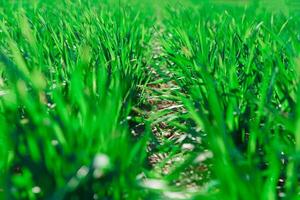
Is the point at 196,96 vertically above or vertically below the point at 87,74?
below

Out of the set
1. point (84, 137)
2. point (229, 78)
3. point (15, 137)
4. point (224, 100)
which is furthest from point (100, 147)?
point (229, 78)

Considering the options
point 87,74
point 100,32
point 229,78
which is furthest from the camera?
point 100,32

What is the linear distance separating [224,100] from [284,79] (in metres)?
0.16

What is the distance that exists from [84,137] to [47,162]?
88 millimetres

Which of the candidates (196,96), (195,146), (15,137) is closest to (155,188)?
(15,137)

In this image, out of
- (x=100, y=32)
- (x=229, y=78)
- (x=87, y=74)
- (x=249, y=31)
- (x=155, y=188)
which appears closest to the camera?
(x=155, y=188)

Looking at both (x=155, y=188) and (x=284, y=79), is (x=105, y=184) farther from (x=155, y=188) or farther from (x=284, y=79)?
(x=284, y=79)

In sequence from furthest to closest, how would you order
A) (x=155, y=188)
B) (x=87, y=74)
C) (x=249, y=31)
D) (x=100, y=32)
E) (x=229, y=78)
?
(x=100, y=32) < (x=249, y=31) < (x=229, y=78) < (x=87, y=74) < (x=155, y=188)

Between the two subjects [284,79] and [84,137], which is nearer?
[84,137]

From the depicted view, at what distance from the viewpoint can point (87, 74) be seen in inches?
54.6

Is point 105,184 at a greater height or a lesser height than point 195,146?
greater

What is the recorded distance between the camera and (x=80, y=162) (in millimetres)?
971

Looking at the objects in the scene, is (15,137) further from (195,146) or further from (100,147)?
(195,146)

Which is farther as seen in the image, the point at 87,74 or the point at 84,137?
the point at 87,74
